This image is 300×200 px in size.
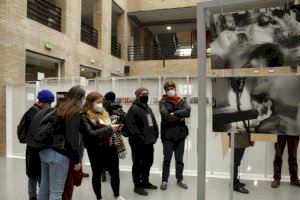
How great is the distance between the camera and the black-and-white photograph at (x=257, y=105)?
229 cm

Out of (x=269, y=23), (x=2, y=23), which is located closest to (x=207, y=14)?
(x=269, y=23)

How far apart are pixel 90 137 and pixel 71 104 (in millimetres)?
913

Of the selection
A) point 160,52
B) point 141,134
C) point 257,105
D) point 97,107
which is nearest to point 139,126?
point 141,134

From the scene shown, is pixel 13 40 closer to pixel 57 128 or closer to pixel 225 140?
pixel 57 128

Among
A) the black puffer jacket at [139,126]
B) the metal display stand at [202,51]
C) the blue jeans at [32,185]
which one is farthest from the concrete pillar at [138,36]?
the metal display stand at [202,51]

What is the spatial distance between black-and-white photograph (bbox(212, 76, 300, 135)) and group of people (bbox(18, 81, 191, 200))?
1.52m

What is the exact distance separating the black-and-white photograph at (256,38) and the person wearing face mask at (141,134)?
2.48 meters

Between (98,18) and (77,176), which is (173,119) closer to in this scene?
(77,176)

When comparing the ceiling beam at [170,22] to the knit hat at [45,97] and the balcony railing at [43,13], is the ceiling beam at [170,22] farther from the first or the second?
the knit hat at [45,97]

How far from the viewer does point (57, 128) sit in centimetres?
319

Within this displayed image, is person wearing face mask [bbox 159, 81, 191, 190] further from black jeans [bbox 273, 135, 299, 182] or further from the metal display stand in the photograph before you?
the metal display stand

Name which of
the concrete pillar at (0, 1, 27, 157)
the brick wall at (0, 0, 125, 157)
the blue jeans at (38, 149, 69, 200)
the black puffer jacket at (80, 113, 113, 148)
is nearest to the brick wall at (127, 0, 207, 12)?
the brick wall at (0, 0, 125, 157)

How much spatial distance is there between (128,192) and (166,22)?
15.1 meters

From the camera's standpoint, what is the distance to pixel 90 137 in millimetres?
4062
